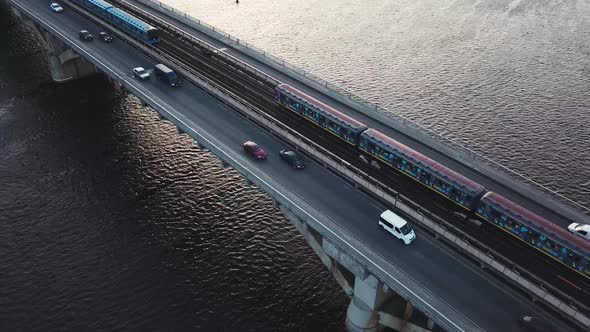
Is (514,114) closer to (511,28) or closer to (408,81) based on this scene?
(408,81)

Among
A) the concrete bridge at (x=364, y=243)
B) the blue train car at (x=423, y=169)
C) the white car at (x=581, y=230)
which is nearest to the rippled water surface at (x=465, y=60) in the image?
the white car at (x=581, y=230)

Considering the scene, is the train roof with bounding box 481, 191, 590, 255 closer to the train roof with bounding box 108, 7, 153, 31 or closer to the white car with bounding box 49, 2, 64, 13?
the train roof with bounding box 108, 7, 153, 31

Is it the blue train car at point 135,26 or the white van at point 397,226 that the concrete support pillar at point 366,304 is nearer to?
the white van at point 397,226

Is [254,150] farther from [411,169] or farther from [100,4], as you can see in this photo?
[100,4]

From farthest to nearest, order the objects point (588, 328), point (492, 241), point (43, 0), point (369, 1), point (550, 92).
Result: point (369, 1) → point (43, 0) → point (550, 92) → point (492, 241) → point (588, 328)

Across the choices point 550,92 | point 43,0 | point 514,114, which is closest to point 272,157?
point 514,114

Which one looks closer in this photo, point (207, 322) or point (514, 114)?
point (207, 322)
